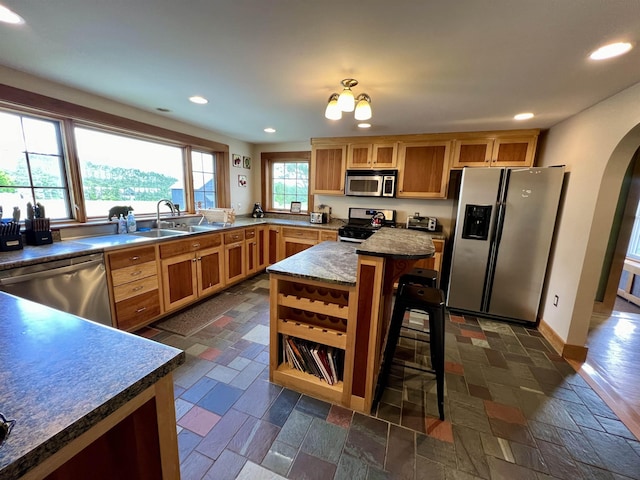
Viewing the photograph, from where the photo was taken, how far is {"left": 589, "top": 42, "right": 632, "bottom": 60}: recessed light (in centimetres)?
139

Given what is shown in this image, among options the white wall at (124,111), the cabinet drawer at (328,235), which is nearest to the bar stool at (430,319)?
the cabinet drawer at (328,235)

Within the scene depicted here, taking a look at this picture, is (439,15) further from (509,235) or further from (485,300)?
(485,300)

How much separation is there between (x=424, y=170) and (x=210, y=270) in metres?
3.05

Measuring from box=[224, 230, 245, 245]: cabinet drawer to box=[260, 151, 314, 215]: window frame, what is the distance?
1.25 metres

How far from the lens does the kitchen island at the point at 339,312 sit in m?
1.55

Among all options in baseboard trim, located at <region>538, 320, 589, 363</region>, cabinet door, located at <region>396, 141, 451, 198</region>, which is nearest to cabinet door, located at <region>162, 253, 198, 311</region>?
cabinet door, located at <region>396, 141, 451, 198</region>

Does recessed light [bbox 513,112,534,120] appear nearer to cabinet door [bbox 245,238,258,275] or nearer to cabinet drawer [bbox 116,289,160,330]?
cabinet door [bbox 245,238,258,275]

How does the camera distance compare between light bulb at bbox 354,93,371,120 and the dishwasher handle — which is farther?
light bulb at bbox 354,93,371,120

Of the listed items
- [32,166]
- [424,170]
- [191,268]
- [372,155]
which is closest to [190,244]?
[191,268]

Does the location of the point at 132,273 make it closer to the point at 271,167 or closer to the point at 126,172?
the point at 126,172

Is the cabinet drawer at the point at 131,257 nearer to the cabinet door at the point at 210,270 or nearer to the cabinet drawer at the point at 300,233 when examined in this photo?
the cabinet door at the point at 210,270

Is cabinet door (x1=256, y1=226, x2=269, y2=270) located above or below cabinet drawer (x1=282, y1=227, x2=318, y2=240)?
below

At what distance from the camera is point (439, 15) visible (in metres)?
1.22

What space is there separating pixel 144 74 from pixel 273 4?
4.41 ft
